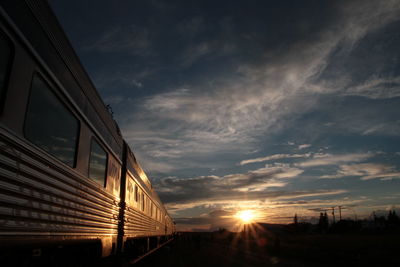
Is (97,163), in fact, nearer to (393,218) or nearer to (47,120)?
(47,120)

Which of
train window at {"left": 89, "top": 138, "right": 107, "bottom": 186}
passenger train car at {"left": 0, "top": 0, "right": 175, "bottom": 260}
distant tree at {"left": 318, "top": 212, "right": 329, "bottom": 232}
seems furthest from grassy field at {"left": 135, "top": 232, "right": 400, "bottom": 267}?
distant tree at {"left": 318, "top": 212, "right": 329, "bottom": 232}

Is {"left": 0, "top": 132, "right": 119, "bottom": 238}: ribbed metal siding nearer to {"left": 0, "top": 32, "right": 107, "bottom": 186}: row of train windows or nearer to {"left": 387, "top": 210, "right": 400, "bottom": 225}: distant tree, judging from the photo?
{"left": 0, "top": 32, "right": 107, "bottom": 186}: row of train windows

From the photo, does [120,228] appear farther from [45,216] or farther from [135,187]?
[45,216]

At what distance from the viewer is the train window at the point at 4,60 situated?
296cm

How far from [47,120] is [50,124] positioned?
0.08 m

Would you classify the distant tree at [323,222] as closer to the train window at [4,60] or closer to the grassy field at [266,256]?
the grassy field at [266,256]

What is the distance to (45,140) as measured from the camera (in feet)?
12.3

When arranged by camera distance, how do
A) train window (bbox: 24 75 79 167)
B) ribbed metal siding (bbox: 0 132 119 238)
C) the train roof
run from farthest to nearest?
train window (bbox: 24 75 79 167), the train roof, ribbed metal siding (bbox: 0 132 119 238)

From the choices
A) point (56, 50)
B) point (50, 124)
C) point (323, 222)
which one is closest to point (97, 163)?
point (50, 124)

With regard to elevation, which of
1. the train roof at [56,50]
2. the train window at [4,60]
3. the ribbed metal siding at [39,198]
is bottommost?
the ribbed metal siding at [39,198]

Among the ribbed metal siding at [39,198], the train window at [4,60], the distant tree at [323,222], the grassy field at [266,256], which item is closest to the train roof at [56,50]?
the train window at [4,60]

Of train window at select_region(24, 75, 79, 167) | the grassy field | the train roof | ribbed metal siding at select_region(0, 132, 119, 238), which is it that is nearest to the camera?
ribbed metal siding at select_region(0, 132, 119, 238)

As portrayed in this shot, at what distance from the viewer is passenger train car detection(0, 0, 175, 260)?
9.84ft

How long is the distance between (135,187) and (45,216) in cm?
635
